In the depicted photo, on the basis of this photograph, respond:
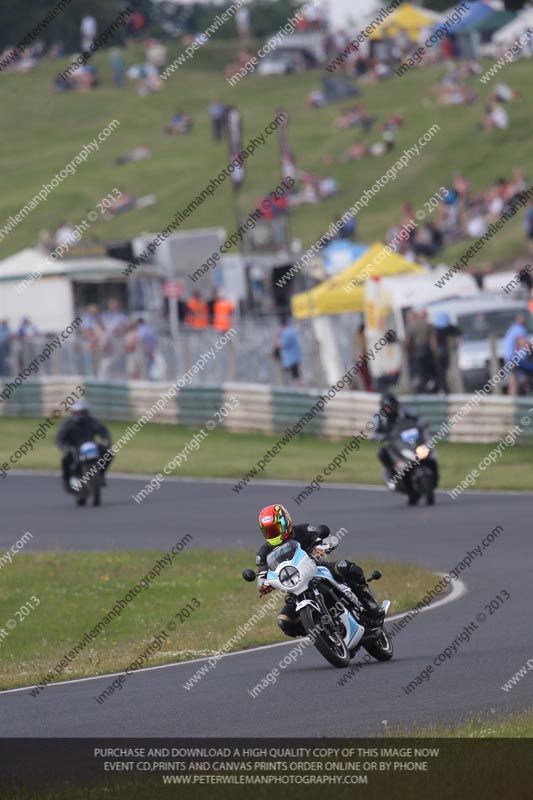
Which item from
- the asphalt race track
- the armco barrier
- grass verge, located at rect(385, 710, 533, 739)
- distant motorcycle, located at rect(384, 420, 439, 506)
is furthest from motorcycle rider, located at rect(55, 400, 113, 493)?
grass verge, located at rect(385, 710, 533, 739)

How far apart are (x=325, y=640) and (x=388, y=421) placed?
395 inches

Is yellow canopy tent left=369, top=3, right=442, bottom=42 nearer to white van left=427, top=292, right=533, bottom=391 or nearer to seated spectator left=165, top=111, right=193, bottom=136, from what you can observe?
seated spectator left=165, top=111, right=193, bottom=136

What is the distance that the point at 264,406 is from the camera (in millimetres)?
29375

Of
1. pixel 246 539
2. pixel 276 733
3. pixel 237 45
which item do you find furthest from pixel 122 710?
pixel 237 45

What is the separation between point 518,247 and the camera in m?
43.9

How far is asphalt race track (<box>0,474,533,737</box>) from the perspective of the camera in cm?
891

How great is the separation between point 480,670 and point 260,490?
1341 centimetres

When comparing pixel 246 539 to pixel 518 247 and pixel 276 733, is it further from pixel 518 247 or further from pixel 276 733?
pixel 518 247

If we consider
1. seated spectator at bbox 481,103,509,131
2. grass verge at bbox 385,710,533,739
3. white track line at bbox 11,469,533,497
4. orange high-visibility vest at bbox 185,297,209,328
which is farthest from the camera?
seated spectator at bbox 481,103,509,131

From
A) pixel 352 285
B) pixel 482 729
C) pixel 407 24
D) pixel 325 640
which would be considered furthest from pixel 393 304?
pixel 407 24

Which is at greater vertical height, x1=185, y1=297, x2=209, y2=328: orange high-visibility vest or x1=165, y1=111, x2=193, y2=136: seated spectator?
x1=165, y1=111, x2=193, y2=136: seated spectator

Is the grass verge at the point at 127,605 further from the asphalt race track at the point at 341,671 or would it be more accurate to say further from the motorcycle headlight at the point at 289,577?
the motorcycle headlight at the point at 289,577

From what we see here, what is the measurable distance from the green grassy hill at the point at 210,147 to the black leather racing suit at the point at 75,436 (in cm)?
1983

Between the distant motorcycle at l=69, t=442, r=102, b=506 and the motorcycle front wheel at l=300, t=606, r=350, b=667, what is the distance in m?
11.8
